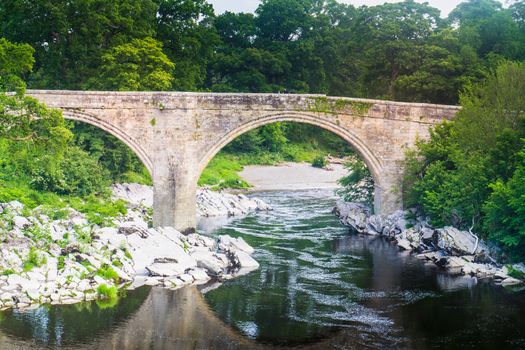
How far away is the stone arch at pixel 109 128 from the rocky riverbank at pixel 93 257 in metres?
2.61

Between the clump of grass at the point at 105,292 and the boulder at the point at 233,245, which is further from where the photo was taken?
the boulder at the point at 233,245

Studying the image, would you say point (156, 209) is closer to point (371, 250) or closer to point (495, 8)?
point (371, 250)

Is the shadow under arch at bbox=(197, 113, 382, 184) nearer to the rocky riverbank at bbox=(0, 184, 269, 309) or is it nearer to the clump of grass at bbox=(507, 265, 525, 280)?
the rocky riverbank at bbox=(0, 184, 269, 309)

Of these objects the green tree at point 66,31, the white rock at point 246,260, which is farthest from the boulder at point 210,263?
the green tree at point 66,31

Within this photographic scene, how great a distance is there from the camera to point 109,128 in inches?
1115

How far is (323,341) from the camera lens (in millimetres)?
17984

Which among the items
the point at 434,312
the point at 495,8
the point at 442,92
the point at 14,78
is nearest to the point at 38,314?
the point at 14,78

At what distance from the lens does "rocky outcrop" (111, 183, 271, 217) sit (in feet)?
115

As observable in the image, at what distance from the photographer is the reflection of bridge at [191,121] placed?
28250 millimetres

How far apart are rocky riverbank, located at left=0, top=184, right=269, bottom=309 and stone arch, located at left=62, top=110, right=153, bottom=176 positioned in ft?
8.56

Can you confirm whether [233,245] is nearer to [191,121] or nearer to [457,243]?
[191,121]

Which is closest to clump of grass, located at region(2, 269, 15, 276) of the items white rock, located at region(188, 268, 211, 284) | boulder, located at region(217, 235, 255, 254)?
white rock, located at region(188, 268, 211, 284)

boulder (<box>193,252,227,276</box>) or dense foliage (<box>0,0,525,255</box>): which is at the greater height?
dense foliage (<box>0,0,525,255</box>)

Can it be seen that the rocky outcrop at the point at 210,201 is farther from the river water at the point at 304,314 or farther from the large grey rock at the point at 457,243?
the large grey rock at the point at 457,243
